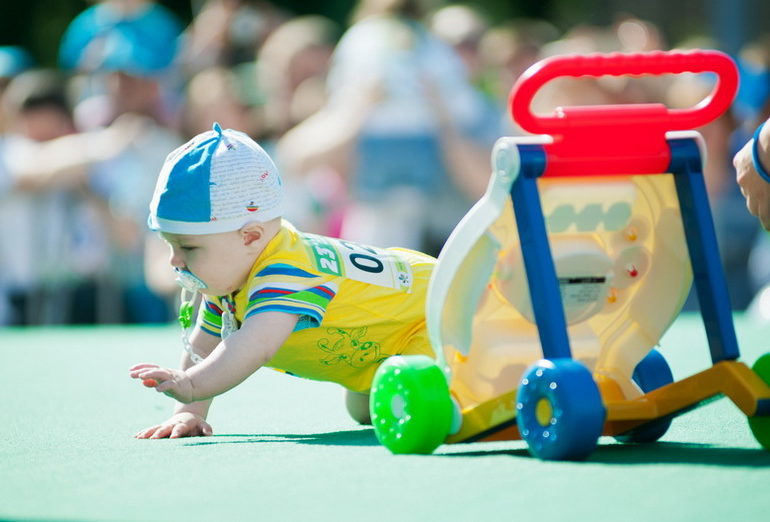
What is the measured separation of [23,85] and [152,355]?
153 inches

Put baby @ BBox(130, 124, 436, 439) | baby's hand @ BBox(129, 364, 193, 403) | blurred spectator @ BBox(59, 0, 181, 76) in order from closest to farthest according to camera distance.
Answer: baby's hand @ BBox(129, 364, 193, 403) → baby @ BBox(130, 124, 436, 439) → blurred spectator @ BBox(59, 0, 181, 76)

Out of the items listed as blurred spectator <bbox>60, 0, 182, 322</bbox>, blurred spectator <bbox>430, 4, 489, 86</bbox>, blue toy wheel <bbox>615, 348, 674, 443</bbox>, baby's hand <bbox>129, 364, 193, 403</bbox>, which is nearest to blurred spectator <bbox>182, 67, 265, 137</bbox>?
blurred spectator <bbox>60, 0, 182, 322</bbox>

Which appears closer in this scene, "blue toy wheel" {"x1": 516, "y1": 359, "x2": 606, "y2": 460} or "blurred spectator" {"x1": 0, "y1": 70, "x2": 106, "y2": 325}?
"blue toy wheel" {"x1": 516, "y1": 359, "x2": 606, "y2": 460}

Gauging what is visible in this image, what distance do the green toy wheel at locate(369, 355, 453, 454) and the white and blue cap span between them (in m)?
0.72

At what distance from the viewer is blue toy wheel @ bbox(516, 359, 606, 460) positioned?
3012 mm

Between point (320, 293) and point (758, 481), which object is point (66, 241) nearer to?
point (320, 293)

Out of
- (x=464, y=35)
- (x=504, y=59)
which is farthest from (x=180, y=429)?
(x=504, y=59)

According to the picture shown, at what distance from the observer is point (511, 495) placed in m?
2.73

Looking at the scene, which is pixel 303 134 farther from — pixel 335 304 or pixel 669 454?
pixel 669 454

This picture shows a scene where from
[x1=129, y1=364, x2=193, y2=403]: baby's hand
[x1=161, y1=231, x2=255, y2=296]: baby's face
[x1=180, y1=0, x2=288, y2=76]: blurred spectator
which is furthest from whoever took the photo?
[x1=180, y1=0, x2=288, y2=76]: blurred spectator

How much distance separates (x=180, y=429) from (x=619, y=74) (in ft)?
5.62

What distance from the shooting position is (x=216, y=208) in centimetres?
378

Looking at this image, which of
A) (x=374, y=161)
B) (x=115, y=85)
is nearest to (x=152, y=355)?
(x=374, y=161)

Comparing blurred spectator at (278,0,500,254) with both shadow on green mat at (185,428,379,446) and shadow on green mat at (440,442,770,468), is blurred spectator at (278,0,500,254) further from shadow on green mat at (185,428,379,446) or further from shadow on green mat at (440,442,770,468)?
shadow on green mat at (440,442,770,468)
